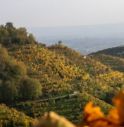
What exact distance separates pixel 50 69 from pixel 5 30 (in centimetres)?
657

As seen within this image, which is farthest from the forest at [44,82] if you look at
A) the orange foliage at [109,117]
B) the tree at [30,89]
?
the orange foliage at [109,117]

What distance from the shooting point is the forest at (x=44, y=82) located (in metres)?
34.4

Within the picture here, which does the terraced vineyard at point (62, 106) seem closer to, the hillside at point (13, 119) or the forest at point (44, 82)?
the forest at point (44, 82)

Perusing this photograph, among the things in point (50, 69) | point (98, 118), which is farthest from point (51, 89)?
point (98, 118)

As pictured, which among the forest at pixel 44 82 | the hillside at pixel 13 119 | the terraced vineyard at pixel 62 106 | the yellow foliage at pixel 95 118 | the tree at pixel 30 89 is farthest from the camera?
the tree at pixel 30 89

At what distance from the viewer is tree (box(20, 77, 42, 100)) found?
119 ft

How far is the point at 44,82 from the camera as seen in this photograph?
39938 millimetres

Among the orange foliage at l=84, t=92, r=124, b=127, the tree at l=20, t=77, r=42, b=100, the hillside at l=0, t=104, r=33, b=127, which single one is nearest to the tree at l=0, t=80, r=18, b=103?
the tree at l=20, t=77, r=42, b=100

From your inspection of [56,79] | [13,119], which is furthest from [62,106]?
[13,119]

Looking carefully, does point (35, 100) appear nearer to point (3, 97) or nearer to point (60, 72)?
point (3, 97)

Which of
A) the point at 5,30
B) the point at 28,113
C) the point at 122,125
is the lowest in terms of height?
the point at 28,113

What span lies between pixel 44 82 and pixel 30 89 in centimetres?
348

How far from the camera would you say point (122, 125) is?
1.44 metres

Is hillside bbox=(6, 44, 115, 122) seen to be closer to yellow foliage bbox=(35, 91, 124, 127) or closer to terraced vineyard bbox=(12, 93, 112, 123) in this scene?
terraced vineyard bbox=(12, 93, 112, 123)
